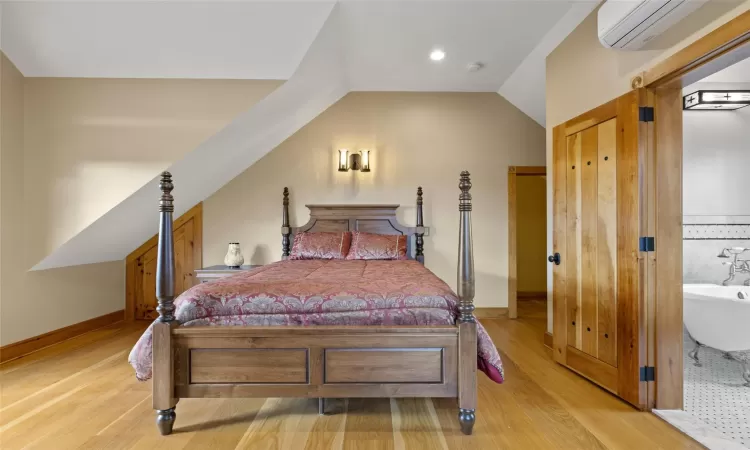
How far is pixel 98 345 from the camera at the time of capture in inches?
134

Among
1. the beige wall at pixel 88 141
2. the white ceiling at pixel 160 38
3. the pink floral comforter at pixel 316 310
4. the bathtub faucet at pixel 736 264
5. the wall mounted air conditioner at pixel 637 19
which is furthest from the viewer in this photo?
the bathtub faucet at pixel 736 264

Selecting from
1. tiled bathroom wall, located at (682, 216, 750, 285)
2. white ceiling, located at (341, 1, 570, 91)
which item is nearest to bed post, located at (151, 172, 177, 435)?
white ceiling, located at (341, 1, 570, 91)

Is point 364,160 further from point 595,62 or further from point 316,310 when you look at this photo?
point 316,310

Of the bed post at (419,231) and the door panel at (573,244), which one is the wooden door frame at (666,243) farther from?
the bed post at (419,231)

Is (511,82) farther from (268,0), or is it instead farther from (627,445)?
(627,445)

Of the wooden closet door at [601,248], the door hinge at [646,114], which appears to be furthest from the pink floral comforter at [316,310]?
the door hinge at [646,114]

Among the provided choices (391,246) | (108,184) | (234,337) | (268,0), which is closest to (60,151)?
(108,184)

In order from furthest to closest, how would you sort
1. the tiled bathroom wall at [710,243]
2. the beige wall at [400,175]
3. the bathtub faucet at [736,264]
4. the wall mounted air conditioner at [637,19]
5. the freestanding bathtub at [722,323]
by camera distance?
the beige wall at [400,175]
the tiled bathroom wall at [710,243]
the bathtub faucet at [736,264]
the freestanding bathtub at [722,323]
the wall mounted air conditioner at [637,19]

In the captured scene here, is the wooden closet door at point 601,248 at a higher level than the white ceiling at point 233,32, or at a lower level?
lower

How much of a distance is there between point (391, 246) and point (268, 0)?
7.68 feet

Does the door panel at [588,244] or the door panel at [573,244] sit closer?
the door panel at [588,244]

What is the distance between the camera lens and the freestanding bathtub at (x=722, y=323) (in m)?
2.50

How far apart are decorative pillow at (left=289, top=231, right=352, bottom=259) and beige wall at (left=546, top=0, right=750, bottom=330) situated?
6.32ft

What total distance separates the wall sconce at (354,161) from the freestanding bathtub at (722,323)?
10.0 feet
